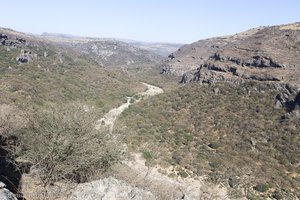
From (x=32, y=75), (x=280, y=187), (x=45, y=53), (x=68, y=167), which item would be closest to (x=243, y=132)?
(x=280, y=187)

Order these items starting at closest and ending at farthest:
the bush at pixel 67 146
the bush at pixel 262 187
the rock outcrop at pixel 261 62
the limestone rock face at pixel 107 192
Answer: the limestone rock face at pixel 107 192, the bush at pixel 67 146, the bush at pixel 262 187, the rock outcrop at pixel 261 62

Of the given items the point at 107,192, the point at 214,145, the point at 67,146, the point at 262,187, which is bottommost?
the point at 214,145

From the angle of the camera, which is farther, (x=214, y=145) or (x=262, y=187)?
(x=214, y=145)

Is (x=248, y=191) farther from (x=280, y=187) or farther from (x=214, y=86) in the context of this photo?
(x=214, y=86)

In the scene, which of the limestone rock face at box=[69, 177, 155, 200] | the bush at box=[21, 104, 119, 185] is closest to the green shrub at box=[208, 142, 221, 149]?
the bush at box=[21, 104, 119, 185]

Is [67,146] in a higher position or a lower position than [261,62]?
higher

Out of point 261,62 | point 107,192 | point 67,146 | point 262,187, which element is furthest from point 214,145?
point 107,192

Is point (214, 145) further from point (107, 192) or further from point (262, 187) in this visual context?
point (107, 192)

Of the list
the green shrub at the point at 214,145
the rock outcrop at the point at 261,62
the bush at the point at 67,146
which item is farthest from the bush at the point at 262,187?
the rock outcrop at the point at 261,62

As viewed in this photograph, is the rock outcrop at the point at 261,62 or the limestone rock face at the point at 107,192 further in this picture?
the rock outcrop at the point at 261,62

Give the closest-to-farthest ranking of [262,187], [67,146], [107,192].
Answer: [107,192] → [67,146] → [262,187]

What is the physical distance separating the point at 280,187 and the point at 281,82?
30.1 m

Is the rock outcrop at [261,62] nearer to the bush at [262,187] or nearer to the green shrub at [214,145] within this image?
the green shrub at [214,145]

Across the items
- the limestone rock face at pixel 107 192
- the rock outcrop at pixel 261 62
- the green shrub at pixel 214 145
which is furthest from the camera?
the rock outcrop at pixel 261 62
